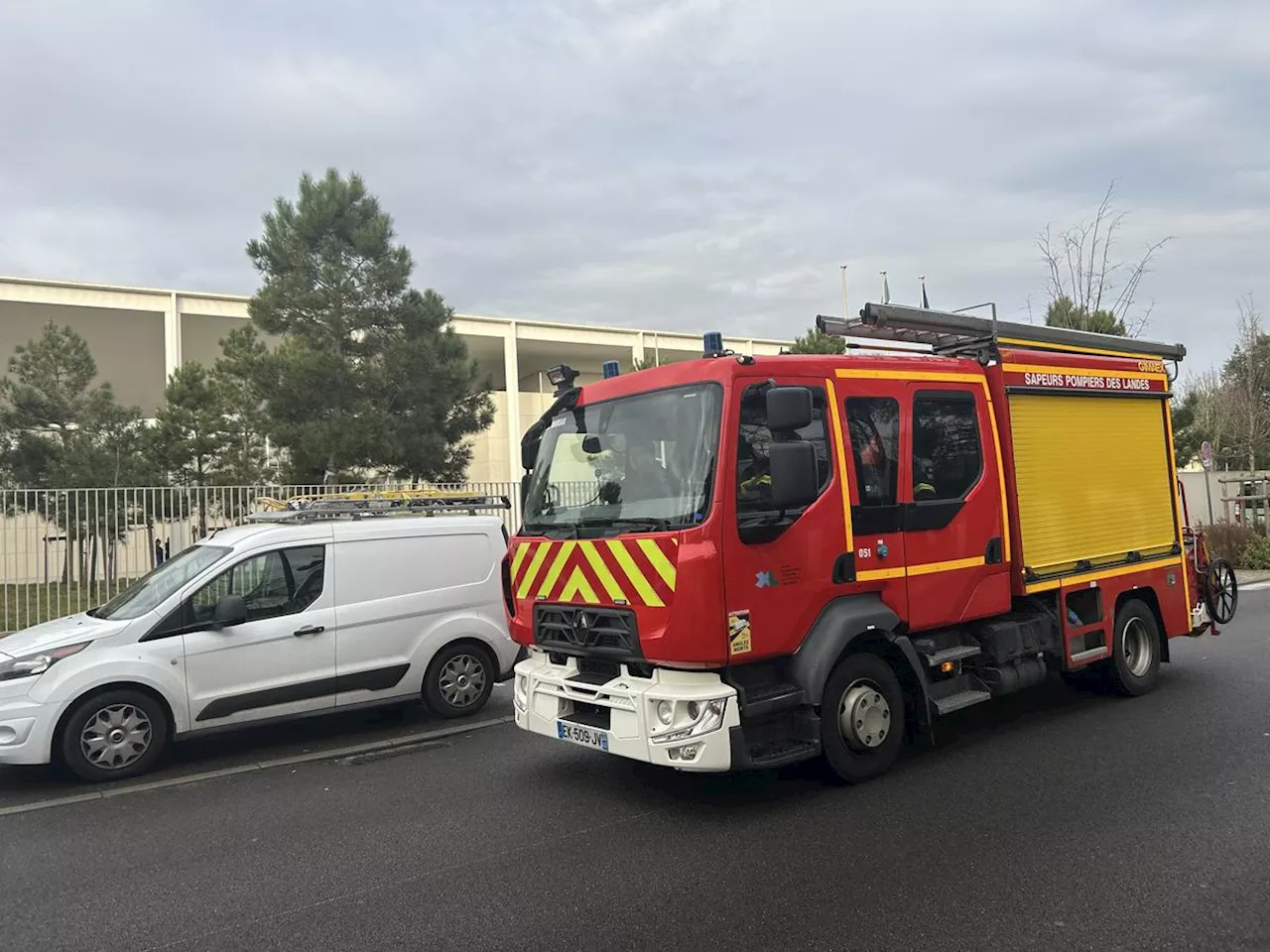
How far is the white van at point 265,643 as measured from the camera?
20.8ft

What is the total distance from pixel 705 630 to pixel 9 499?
39.0ft

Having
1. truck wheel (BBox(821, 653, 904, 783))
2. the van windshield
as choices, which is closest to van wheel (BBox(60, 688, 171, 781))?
the van windshield

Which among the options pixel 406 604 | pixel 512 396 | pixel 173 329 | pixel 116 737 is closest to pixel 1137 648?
pixel 406 604

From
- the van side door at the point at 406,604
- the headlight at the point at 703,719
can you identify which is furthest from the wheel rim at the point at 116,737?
the headlight at the point at 703,719

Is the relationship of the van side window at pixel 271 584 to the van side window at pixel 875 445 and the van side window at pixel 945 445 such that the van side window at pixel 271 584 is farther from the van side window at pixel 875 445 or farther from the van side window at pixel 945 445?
the van side window at pixel 945 445

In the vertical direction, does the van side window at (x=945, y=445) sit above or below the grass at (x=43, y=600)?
above

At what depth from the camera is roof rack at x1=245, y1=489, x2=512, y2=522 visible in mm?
8070

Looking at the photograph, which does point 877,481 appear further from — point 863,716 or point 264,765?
point 264,765

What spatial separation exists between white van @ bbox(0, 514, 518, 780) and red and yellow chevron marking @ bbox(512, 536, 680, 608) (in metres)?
2.00

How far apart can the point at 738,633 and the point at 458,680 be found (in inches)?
149

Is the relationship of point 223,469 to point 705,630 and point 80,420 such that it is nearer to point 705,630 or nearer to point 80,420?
point 80,420

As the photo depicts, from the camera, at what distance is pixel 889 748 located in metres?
5.75

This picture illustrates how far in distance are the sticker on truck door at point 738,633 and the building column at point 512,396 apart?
3026cm

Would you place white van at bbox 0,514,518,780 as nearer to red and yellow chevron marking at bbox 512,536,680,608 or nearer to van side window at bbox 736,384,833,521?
red and yellow chevron marking at bbox 512,536,680,608
